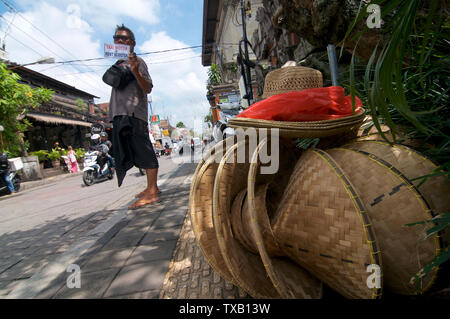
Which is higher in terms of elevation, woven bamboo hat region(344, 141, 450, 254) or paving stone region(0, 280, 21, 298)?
woven bamboo hat region(344, 141, 450, 254)

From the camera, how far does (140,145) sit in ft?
9.29

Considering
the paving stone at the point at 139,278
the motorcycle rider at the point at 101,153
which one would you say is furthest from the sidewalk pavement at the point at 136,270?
the motorcycle rider at the point at 101,153

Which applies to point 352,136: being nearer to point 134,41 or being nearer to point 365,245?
point 365,245

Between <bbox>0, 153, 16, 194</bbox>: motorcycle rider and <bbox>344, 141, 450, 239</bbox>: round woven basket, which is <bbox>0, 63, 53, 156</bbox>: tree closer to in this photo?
<bbox>0, 153, 16, 194</bbox>: motorcycle rider

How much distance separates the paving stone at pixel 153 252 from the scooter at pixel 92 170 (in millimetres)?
6167

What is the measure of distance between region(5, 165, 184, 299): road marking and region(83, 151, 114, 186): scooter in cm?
525

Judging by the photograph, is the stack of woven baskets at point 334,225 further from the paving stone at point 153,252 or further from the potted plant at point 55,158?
the potted plant at point 55,158

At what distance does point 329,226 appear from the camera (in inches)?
28.9

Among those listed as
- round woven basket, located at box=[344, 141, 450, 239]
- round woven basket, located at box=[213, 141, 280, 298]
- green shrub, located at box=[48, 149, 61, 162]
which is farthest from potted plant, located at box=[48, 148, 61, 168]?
round woven basket, located at box=[344, 141, 450, 239]

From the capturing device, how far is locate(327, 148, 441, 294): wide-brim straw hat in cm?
66


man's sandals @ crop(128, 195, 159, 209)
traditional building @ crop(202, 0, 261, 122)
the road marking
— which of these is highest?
traditional building @ crop(202, 0, 261, 122)

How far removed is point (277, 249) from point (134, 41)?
2.82 meters

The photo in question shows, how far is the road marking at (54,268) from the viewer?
1335 millimetres
